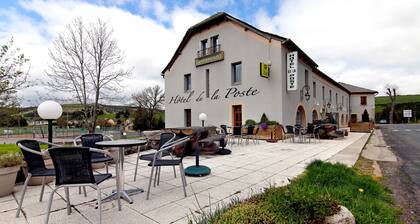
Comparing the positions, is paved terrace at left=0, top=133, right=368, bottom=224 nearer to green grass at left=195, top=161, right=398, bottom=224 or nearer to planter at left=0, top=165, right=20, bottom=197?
planter at left=0, top=165, right=20, bottom=197

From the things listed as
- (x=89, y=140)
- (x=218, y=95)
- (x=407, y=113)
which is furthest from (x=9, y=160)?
(x=407, y=113)

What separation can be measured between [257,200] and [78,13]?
41.8 ft

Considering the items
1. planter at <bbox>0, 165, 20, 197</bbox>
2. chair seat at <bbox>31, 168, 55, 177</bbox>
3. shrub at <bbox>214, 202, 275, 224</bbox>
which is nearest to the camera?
shrub at <bbox>214, 202, 275, 224</bbox>

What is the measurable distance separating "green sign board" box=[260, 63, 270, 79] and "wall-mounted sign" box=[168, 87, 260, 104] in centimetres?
109

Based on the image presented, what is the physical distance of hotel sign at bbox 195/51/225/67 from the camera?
43.6ft

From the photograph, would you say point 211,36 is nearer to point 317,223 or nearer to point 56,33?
point 56,33

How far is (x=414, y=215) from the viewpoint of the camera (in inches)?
97.2

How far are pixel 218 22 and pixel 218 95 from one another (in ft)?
15.3

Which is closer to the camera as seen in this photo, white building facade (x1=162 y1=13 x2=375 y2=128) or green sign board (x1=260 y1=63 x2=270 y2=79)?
green sign board (x1=260 y1=63 x2=270 y2=79)

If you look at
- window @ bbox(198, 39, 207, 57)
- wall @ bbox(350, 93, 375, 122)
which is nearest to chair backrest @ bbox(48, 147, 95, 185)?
window @ bbox(198, 39, 207, 57)

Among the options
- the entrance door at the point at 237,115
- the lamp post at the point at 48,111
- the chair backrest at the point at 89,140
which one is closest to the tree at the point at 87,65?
the entrance door at the point at 237,115

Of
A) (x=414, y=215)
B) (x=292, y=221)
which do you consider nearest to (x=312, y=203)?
(x=292, y=221)

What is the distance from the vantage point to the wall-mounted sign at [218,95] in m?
12.2

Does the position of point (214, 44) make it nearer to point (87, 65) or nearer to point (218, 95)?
point (218, 95)
